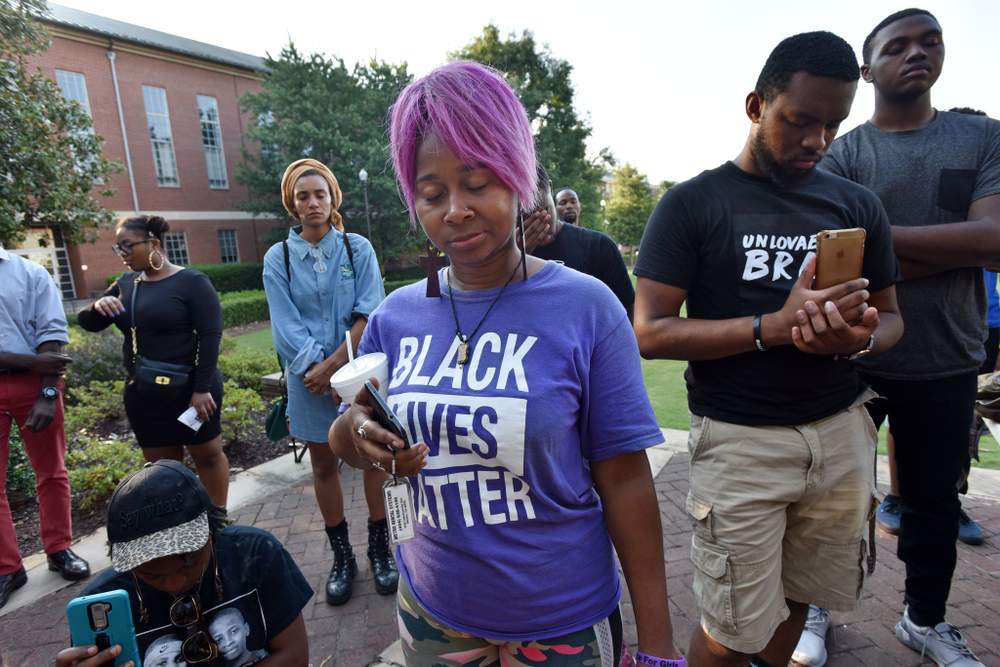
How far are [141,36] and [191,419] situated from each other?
35.7 m

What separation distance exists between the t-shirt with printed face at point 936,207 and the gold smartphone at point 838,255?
99 centimetres

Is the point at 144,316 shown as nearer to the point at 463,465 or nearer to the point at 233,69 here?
the point at 463,465

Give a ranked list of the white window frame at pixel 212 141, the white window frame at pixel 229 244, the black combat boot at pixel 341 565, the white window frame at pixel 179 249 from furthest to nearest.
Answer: the white window frame at pixel 229 244, the white window frame at pixel 212 141, the white window frame at pixel 179 249, the black combat boot at pixel 341 565

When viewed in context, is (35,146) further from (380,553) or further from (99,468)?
(380,553)

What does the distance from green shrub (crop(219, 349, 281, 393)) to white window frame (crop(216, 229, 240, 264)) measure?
24.6m

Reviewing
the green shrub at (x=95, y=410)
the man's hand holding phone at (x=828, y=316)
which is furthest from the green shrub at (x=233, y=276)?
the man's hand holding phone at (x=828, y=316)

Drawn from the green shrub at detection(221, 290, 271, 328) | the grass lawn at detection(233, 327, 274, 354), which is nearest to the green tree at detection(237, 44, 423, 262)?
the green shrub at detection(221, 290, 271, 328)

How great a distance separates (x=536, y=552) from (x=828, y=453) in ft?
3.61

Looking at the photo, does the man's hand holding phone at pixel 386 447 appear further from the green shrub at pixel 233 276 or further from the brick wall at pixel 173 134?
the brick wall at pixel 173 134

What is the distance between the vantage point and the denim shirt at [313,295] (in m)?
3.03

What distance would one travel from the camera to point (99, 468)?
14.5 ft

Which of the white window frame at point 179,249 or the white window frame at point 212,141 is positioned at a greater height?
the white window frame at point 212,141

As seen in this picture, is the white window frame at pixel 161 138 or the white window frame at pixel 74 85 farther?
the white window frame at pixel 161 138

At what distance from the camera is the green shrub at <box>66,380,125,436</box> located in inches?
235
